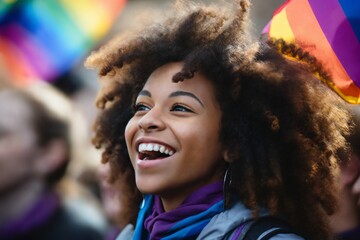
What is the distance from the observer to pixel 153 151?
3736 mm

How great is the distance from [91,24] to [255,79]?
394cm

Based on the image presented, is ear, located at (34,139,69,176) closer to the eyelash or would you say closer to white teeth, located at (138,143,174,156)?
the eyelash

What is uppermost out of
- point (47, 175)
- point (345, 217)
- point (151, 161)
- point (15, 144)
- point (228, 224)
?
point (151, 161)

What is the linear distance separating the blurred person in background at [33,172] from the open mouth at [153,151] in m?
1.84

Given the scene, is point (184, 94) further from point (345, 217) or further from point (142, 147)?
point (345, 217)

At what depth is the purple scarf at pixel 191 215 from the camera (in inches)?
144

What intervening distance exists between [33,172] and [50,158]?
15 cm

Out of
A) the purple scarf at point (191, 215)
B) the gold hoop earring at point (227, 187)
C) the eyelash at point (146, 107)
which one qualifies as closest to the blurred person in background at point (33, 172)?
the eyelash at point (146, 107)

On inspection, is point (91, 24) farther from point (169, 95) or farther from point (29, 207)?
point (169, 95)

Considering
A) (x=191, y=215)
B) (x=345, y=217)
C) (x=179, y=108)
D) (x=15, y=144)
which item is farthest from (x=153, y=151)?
(x=15, y=144)

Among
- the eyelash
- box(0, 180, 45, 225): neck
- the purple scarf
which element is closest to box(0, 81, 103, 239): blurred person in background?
box(0, 180, 45, 225): neck

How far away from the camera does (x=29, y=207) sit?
18.2 feet

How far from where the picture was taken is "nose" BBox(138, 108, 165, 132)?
146 inches

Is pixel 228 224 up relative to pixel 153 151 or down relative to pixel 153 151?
down
